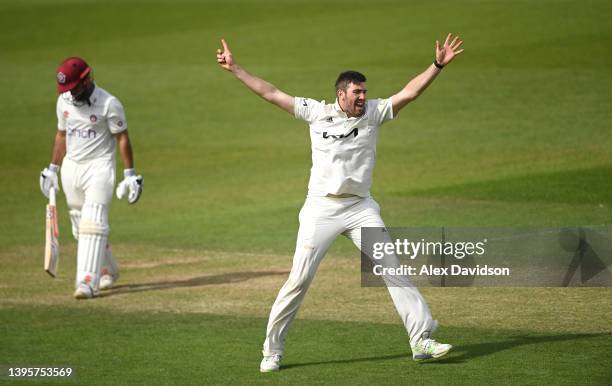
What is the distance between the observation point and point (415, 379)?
352 inches

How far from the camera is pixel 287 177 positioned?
67.6 feet

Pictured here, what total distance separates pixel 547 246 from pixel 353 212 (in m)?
3.99

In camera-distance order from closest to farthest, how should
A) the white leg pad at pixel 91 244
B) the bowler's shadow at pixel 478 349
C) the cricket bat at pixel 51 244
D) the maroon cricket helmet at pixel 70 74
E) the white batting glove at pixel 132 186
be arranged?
1. the bowler's shadow at pixel 478 349
2. the maroon cricket helmet at pixel 70 74
3. the cricket bat at pixel 51 244
4. the white leg pad at pixel 91 244
5. the white batting glove at pixel 132 186

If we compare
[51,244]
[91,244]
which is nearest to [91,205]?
[91,244]

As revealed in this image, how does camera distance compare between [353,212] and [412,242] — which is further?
[412,242]

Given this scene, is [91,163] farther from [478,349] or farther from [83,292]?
[478,349]

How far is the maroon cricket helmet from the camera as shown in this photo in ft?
40.6

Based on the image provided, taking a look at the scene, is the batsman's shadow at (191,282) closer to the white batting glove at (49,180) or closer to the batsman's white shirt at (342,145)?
the white batting glove at (49,180)

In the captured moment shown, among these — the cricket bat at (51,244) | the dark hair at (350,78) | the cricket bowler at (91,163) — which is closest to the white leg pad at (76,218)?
the cricket bowler at (91,163)

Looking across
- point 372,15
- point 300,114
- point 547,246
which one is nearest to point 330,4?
point 372,15

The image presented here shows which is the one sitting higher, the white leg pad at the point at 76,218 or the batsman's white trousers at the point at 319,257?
the white leg pad at the point at 76,218

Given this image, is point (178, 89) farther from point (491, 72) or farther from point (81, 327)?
→ point (81, 327)

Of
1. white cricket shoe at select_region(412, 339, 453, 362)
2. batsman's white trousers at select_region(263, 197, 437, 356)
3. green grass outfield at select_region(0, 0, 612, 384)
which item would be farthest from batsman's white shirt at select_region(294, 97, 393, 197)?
green grass outfield at select_region(0, 0, 612, 384)

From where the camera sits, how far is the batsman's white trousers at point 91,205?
12.7 metres
